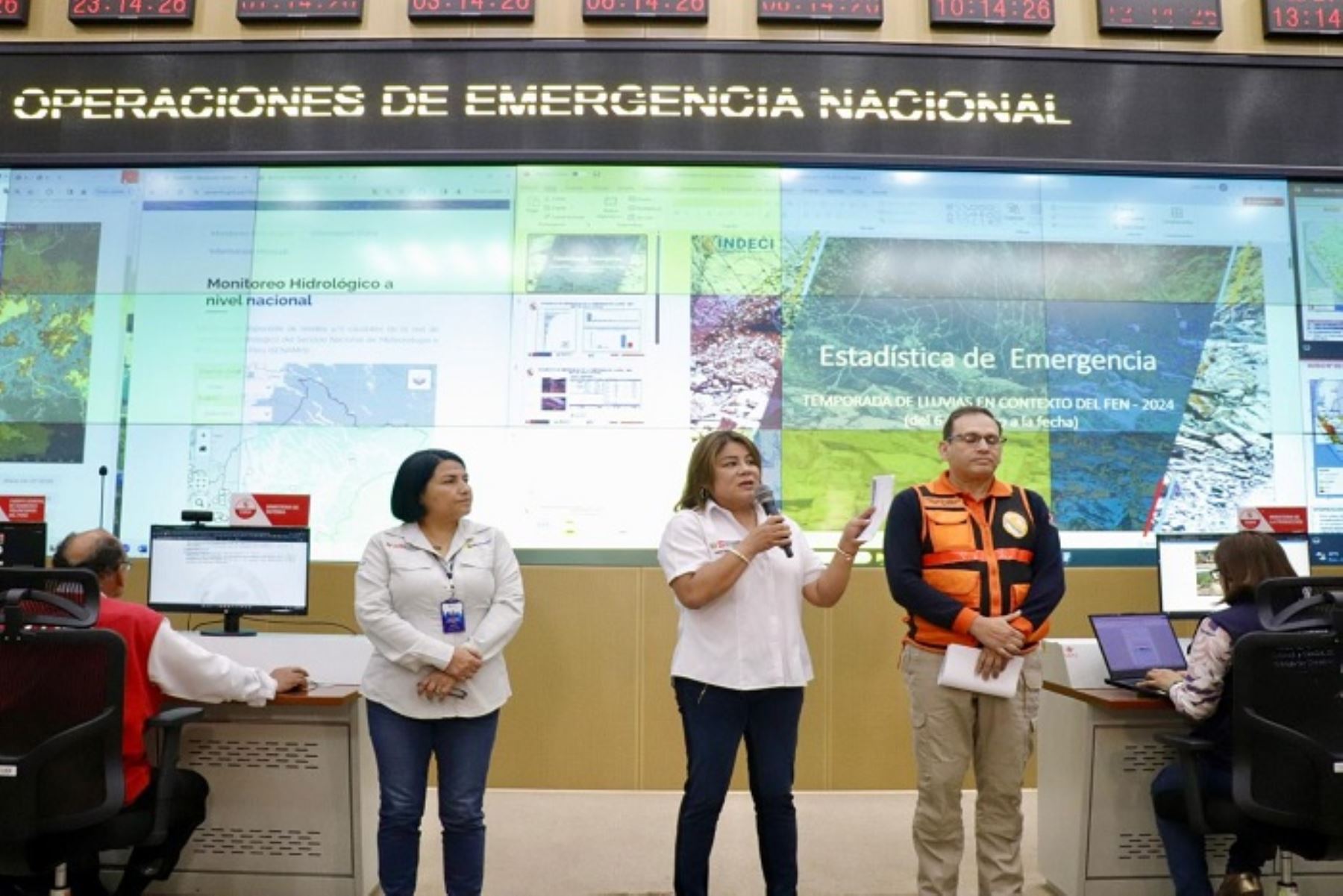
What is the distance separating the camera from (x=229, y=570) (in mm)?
3424

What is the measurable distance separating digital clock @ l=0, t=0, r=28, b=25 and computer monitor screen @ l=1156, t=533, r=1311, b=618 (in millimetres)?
5655

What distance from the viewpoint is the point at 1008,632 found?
2482mm

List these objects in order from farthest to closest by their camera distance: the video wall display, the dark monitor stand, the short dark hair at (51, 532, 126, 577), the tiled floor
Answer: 1. the video wall display
2. the dark monitor stand
3. the tiled floor
4. the short dark hair at (51, 532, 126, 577)

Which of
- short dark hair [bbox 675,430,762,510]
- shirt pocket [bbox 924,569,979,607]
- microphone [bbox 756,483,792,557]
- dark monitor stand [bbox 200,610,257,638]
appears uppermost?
short dark hair [bbox 675,430,762,510]

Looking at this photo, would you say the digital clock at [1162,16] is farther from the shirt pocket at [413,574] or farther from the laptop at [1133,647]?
the shirt pocket at [413,574]

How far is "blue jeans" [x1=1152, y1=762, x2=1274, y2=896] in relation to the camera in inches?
100

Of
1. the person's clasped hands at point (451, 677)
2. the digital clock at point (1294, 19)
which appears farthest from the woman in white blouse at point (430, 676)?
the digital clock at point (1294, 19)

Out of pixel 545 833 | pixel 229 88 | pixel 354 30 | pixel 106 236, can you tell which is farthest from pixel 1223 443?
pixel 106 236

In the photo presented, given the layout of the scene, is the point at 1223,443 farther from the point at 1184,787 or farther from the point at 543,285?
the point at 543,285

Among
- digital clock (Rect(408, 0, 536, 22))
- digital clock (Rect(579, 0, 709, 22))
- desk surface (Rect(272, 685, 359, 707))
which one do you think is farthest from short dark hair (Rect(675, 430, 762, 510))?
digital clock (Rect(408, 0, 536, 22))

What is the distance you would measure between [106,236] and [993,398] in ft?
13.9

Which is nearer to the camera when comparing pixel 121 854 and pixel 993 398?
pixel 121 854

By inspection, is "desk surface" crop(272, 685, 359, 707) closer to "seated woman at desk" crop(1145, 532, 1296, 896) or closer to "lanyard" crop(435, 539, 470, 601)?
"lanyard" crop(435, 539, 470, 601)

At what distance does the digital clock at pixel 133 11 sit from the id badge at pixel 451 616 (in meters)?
3.67
